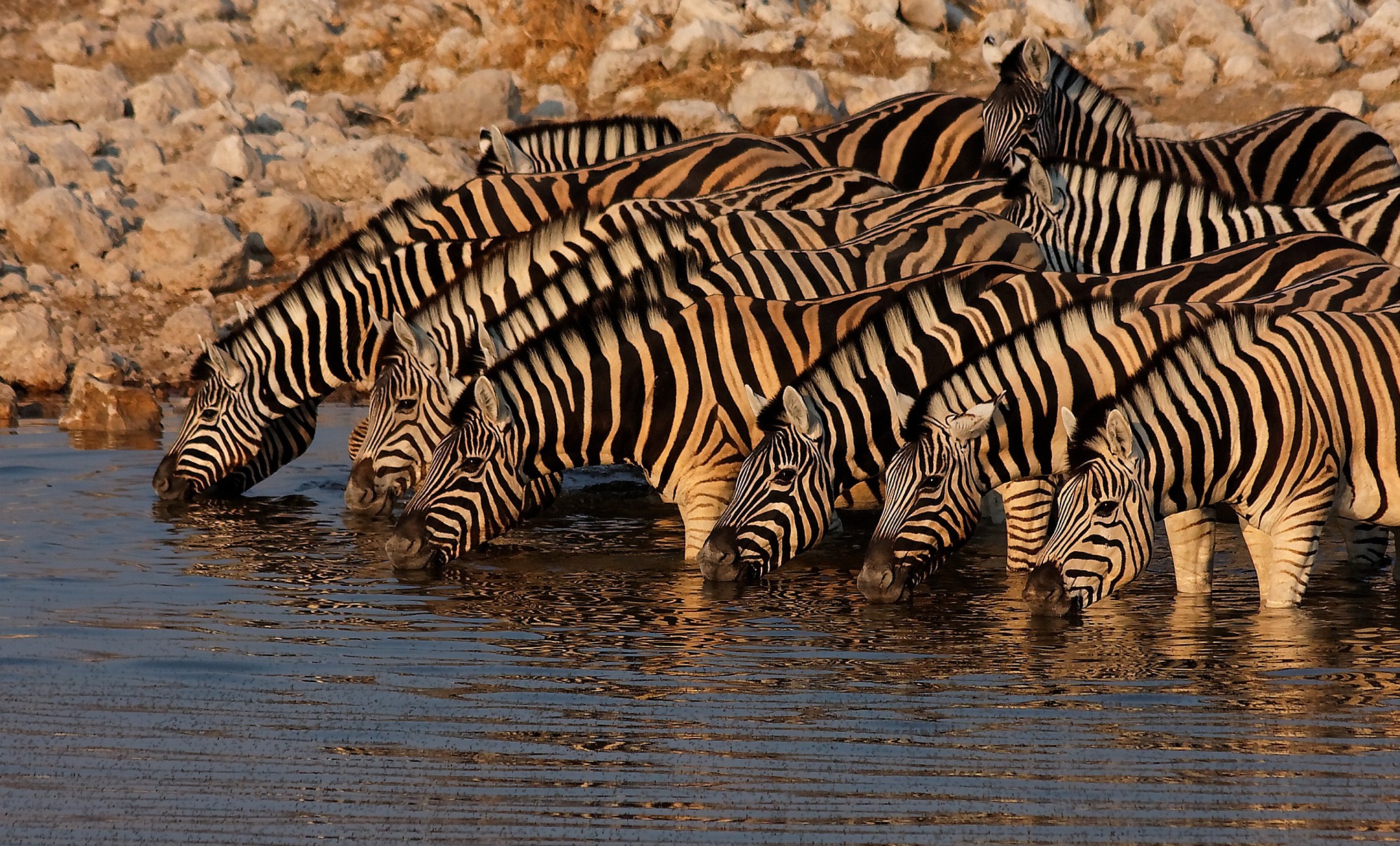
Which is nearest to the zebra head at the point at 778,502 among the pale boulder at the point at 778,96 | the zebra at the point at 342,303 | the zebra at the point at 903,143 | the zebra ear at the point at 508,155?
the zebra at the point at 342,303

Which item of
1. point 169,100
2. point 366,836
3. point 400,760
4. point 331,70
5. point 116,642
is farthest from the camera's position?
point 331,70

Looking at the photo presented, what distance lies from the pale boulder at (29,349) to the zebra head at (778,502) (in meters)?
8.24

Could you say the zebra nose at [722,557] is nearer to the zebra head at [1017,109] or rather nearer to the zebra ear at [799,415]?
the zebra ear at [799,415]

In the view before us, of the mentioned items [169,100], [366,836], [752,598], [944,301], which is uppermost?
[169,100]

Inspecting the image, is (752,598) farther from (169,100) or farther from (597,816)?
(169,100)

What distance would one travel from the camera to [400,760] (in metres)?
5.99

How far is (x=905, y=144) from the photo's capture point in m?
14.0

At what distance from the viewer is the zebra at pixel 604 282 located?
10297 millimetres

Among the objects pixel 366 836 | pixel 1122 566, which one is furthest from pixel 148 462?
pixel 366 836

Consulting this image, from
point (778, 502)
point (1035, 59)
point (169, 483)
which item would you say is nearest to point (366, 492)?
point (169, 483)

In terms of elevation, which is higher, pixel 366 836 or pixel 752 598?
pixel 752 598

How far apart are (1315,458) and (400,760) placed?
13.8 ft

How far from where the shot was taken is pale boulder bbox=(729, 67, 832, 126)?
1900 cm

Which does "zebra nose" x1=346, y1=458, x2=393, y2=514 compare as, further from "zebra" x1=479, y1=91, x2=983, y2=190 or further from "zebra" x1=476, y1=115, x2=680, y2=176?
"zebra" x1=476, y1=115, x2=680, y2=176
